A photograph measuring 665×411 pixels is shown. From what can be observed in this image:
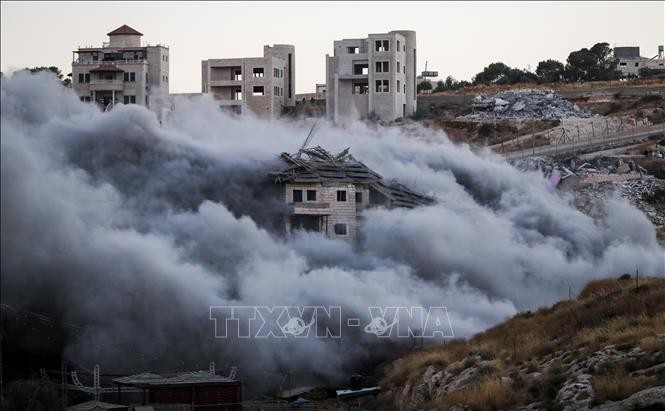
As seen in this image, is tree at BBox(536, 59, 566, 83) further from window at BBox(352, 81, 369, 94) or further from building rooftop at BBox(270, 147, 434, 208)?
building rooftop at BBox(270, 147, 434, 208)

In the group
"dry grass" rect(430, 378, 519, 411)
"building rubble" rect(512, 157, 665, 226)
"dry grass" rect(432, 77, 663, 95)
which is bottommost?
"dry grass" rect(430, 378, 519, 411)

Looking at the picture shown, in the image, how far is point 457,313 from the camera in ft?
228

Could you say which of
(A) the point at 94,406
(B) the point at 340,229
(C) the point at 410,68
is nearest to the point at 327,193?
(B) the point at 340,229

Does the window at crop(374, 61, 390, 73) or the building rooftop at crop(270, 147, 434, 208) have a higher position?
the window at crop(374, 61, 390, 73)

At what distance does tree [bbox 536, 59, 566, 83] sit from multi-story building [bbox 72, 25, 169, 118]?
5262 centimetres

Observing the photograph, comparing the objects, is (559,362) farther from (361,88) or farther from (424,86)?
(424,86)

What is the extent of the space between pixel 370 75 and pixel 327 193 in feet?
126

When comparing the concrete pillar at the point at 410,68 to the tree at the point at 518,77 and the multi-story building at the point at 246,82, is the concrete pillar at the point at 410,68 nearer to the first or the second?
the multi-story building at the point at 246,82

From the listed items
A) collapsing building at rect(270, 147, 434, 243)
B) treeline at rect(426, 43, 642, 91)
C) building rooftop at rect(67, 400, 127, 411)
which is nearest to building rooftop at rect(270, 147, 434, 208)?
collapsing building at rect(270, 147, 434, 243)

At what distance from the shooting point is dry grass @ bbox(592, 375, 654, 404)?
147ft

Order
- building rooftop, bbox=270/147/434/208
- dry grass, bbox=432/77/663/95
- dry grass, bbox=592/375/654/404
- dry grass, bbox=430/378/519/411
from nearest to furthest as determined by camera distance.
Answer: dry grass, bbox=592/375/654/404, dry grass, bbox=430/378/519/411, building rooftop, bbox=270/147/434/208, dry grass, bbox=432/77/663/95

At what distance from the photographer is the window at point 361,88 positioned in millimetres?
115625

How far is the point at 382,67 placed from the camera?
11406cm

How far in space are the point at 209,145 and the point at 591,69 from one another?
83968 millimetres
